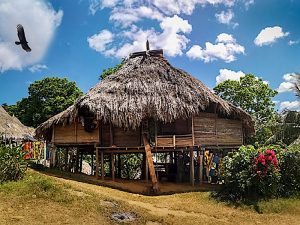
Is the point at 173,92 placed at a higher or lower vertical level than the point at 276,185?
higher

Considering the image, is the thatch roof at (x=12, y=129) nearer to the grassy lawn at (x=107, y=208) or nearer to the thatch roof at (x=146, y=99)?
the thatch roof at (x=146, y=99)

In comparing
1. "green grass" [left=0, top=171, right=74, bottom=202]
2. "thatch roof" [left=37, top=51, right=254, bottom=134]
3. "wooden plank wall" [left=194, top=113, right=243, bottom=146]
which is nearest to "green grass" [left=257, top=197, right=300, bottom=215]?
"wooden plank wall" [left=194, top=113, right=243, bottom=146]

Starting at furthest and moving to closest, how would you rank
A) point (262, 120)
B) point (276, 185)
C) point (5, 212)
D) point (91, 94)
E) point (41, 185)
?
1. point (262, 120)
2. point (91, 94)
3. point (276, 185)
4. point (41, 185)
5. point (5, 212)

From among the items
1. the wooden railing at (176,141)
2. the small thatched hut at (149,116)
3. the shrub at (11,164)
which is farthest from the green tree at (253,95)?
the shrub at (11,164)

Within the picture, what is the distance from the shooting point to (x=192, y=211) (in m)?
12.8

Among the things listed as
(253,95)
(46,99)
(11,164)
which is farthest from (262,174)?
(46,99)

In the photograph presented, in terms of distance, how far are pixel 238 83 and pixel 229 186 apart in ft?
59.6

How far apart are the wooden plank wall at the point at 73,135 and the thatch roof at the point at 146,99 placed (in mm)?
665

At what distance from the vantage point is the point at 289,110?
60.9 feet

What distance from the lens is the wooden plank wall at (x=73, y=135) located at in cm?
1831

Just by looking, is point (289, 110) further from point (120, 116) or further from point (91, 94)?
point (91, 94)

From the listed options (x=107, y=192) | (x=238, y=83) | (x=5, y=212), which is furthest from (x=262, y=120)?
(x=5, y=212)

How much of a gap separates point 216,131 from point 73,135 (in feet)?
23.7

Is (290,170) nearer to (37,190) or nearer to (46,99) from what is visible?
(37,190)
